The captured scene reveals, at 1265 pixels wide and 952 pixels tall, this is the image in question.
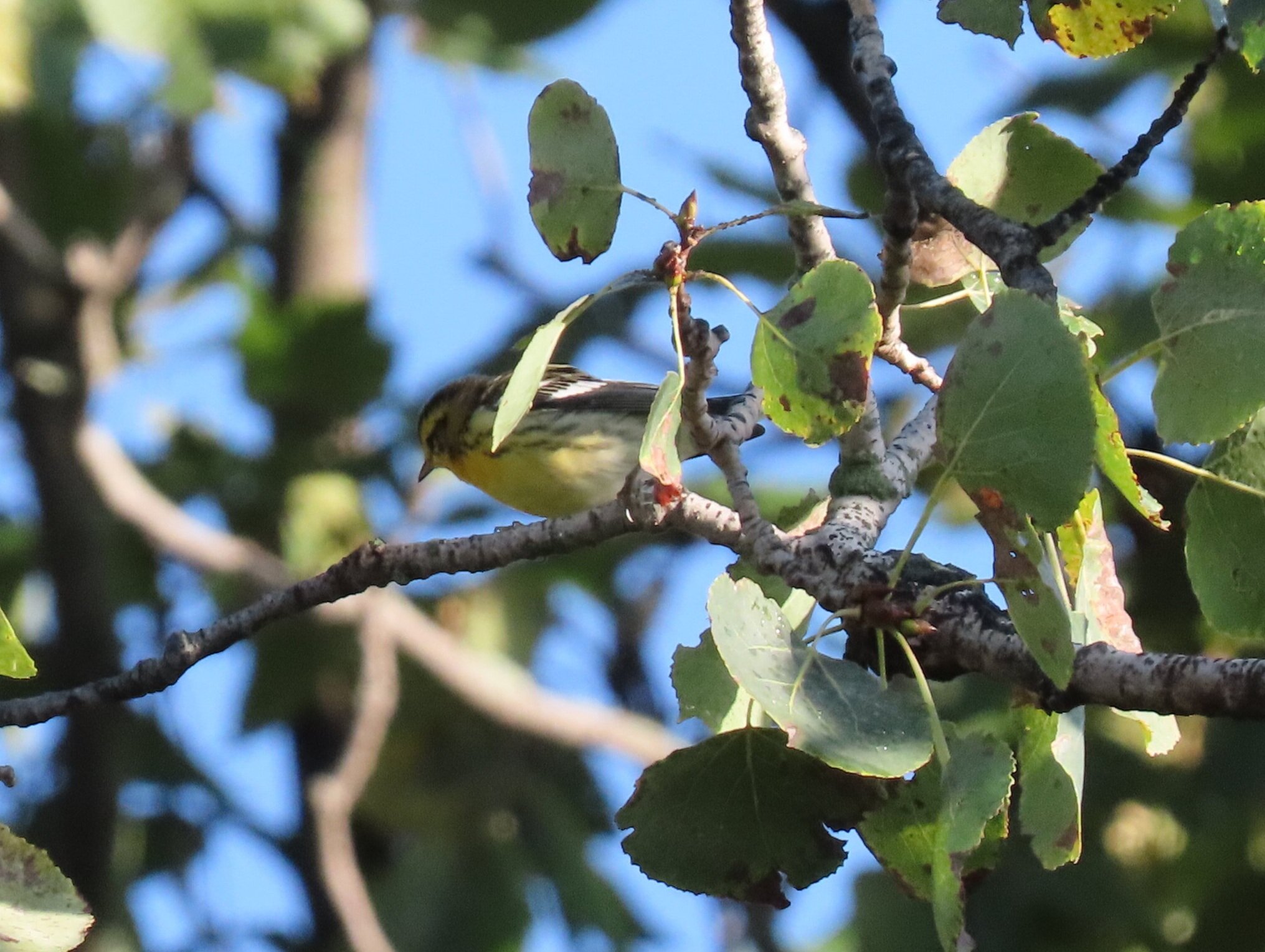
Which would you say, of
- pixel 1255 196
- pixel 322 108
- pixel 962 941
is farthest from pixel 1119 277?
pixel 322 108

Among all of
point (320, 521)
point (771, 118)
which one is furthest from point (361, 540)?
point (771, 118)

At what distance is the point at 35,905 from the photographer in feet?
4.50

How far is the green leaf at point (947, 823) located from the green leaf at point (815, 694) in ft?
0.19

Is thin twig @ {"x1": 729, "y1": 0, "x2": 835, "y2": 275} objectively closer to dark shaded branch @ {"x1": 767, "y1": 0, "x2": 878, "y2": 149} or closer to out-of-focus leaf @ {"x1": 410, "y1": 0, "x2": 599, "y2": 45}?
dark shaded branch @ {"x1": 767, "y1": 0, "x2": 878, "y2": 149}

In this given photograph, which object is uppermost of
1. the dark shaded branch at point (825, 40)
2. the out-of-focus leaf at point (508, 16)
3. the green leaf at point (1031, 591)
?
the out-of-focus leaf at point (508, 16)

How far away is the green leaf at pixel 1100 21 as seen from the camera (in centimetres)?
151

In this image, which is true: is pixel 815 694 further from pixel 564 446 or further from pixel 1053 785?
pixel 564 446

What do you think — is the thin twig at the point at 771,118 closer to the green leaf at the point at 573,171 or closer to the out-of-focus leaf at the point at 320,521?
the green leaf at the point at 573,171

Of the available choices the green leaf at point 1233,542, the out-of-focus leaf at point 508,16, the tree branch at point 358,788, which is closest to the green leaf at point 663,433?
the green leaf at point 1233,542

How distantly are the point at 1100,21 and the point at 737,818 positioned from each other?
827 millimetres

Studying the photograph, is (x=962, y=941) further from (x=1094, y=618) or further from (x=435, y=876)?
(x=435, y=876)

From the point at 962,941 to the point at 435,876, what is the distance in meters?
4.49

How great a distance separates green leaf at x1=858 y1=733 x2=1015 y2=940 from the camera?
1300 mm

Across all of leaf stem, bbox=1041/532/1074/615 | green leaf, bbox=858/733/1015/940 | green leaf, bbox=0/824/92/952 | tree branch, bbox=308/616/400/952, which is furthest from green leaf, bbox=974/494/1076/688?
tree branch, bbox=308/616/400/952
